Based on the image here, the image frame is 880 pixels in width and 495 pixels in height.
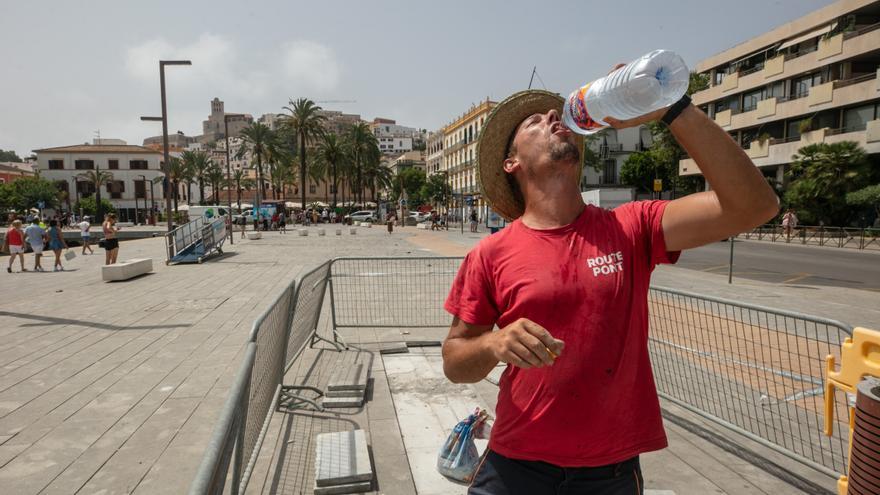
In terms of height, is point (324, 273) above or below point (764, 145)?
below

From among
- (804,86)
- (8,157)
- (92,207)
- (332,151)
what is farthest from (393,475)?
(8,157)

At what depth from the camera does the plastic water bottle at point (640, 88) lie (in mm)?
1735

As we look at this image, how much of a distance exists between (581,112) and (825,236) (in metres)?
33.0

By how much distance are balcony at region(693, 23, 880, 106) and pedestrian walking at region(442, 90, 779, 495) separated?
1509 inches

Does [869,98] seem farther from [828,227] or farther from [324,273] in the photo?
[324,273]

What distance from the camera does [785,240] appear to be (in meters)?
29.2

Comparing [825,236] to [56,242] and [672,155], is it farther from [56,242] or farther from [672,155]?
[56,242]

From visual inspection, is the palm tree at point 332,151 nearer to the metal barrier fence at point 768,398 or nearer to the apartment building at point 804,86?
the apartment building at point 804,86

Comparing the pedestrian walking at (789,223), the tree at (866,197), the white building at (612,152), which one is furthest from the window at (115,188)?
the tree at (866,197)

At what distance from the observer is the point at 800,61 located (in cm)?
3581

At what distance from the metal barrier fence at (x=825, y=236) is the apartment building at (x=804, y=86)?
5.50 meters

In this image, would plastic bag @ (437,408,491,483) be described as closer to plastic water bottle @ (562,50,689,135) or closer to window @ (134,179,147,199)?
plastic water bottle @ (562,50,689,135)

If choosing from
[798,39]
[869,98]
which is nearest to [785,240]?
[869,98]

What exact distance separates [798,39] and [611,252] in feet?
148
